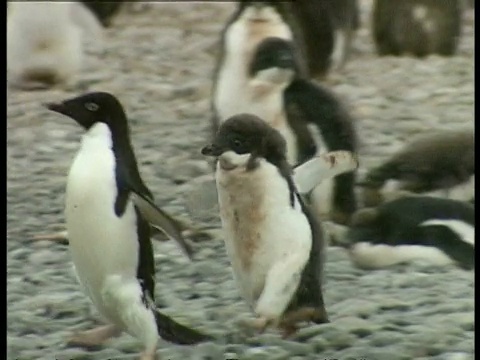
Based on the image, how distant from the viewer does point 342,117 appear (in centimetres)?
166

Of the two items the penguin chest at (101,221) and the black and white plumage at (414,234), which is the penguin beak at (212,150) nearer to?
the penguin chest at (101,221)

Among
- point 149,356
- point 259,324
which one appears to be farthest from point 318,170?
point 149,356

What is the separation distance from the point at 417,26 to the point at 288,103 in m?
0.30

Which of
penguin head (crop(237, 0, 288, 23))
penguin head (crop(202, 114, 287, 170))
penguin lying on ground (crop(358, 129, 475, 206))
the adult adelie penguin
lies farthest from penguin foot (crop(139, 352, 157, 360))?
penguin head (crop(237, 0, 288, 23))

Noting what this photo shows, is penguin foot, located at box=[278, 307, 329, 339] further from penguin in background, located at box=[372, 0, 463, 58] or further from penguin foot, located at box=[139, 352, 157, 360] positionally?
penguin in background, located at box=[372, 0, 463, 58]

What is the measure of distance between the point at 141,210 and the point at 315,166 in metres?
0.23

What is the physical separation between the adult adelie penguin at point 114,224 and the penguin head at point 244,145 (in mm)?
105

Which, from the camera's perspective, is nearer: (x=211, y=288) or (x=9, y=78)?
(x=211, y=288)

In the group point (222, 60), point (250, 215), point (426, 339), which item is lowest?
point (426, 339)

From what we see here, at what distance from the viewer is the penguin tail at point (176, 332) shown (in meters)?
1.54

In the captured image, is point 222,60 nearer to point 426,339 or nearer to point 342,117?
point 342,117

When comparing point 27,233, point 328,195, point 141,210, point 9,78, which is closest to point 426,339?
point 328,195

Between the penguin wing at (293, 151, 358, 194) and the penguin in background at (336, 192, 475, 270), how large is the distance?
0.08 m

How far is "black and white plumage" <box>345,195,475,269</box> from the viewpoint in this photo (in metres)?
1.60
